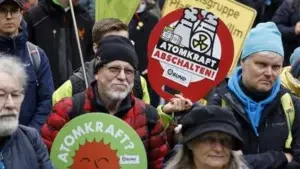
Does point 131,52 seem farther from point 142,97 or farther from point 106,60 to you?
point 142,97

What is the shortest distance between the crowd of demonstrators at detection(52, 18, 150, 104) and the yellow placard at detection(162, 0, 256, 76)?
59 cm

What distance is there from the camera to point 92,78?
6449mm

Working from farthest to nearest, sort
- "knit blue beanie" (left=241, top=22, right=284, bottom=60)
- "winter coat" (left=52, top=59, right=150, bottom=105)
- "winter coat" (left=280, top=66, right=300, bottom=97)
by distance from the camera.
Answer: "winter coat" (left=280, top=66, right=300, bottom=97) → "winter coat" (left=52, top=59, right=150, bottom=105) → "knit blue beanie" (left=241, top=22, right=284, bottom=60)

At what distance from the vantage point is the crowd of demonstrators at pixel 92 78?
20.8 ft

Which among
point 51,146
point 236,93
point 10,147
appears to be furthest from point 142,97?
point 10,147

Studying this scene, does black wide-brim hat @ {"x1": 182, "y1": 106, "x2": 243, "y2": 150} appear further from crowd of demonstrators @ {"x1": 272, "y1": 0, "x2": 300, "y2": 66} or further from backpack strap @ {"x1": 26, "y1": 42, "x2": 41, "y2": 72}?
crowd of demonstrators @ {"x1": 272, "y1": 0, "x2": 300, "y2": 66}

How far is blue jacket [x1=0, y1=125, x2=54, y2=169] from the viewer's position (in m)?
5.01

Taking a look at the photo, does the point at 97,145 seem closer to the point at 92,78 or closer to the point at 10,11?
the point at 92,78

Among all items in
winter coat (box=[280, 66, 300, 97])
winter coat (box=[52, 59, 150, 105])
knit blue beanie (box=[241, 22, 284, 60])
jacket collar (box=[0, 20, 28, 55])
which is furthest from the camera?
winter coat (box=[280, 66, 300, 97])

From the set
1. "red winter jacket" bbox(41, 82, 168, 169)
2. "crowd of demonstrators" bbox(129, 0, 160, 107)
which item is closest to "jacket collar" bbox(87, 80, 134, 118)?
"red winter jacket" bbox(41, 82, 168, 169)

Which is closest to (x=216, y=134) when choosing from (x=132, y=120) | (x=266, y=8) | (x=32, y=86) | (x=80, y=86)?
(x=132, y=120)

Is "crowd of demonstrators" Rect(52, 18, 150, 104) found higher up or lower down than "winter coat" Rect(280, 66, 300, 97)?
higher up

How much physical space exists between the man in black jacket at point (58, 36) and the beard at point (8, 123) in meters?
3.71

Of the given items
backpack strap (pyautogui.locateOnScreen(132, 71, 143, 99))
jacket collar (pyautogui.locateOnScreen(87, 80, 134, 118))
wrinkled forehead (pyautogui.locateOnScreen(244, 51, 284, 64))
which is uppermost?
wrinkled forehead (pyautogui.locateOnScreen(244, 51, 284, 64))
